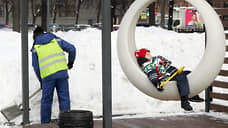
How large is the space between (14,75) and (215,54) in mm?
5901

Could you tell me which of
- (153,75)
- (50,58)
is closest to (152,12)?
(50,58)

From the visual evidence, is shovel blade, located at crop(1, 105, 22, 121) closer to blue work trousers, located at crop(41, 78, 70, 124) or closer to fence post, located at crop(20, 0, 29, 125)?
fence post, located at crop(20, 0, 29, 125)

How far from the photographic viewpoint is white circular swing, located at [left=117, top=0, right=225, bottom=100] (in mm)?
5938

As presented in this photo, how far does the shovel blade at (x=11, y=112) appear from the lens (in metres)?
8.36

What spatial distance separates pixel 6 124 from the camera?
8227 mm

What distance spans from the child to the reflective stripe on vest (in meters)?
1.42

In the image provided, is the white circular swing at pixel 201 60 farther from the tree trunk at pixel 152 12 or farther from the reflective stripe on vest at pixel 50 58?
the tree trunk at pixel 152 12

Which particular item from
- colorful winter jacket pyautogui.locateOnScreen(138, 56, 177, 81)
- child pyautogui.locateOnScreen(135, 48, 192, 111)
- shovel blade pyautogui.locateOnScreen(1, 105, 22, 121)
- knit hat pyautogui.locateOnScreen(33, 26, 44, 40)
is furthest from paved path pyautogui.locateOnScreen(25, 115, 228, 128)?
knit hat pyautogui.locateOnScreen(33, 26, 44, 40)

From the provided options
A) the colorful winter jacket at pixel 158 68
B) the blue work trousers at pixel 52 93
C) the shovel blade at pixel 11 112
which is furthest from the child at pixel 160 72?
the shovel blade at pixel 11 112

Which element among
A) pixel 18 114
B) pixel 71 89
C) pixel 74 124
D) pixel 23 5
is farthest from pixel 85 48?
pixel 74 124

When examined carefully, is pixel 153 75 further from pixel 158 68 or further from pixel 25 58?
pixel 25 58

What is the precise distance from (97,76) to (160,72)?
4.81m

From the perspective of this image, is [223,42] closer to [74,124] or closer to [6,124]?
[74,124]

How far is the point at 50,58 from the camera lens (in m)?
7.48
